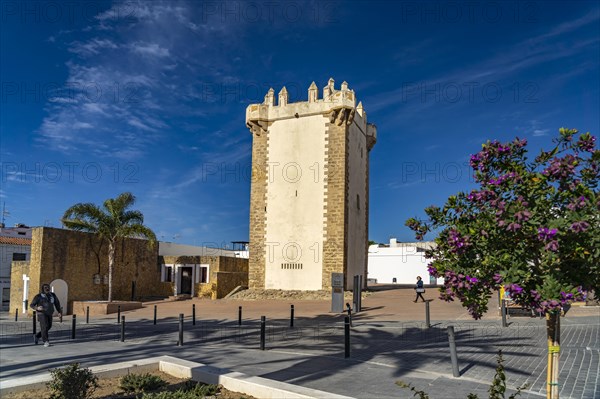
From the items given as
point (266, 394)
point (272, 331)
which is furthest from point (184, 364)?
point (272, 331)

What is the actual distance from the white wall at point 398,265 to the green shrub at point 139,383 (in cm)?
5164

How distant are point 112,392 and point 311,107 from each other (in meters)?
25.9

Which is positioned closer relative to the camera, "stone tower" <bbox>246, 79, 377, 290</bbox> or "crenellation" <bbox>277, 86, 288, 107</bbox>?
"stone tower" <bbox>246, 79, 377, 290</bbox>

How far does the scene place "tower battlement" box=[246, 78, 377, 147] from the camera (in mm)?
29875

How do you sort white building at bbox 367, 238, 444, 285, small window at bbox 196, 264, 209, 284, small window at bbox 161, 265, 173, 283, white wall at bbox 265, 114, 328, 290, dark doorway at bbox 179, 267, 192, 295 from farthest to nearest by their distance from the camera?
1. white building at bbox 367, 238, 444, 285
2. dark doorway at bbox 179, 267, 192, 295
3. small window at bbox 161, 265, 173, 283
4. small window at bbox 196, 264, 209, 284
5. white wall at bbox 265, 114, 328, 290

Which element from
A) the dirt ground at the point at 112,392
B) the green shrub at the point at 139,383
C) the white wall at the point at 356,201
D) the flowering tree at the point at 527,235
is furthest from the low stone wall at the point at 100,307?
the flowering tree at the point at 527,235

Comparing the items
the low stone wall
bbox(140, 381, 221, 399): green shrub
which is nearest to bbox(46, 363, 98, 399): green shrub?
bbox(140, 381, 221, 399): green shrub

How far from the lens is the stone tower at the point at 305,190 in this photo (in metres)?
29.7

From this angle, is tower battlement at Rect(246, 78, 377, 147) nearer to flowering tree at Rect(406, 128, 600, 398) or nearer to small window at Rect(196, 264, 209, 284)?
small window at Rect(196, 264, 209, 284)

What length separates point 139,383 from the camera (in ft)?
21.7

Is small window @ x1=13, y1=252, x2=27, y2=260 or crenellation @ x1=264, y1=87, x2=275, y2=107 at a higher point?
crenellation @ x1=264, y1=87, x2=275, y2=107

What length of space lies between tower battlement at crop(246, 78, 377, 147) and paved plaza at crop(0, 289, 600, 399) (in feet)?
45.3

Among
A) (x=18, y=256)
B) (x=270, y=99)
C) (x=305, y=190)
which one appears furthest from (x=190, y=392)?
(x=18, y=256)

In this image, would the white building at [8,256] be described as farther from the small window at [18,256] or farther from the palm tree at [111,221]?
the palm tree at [111,221]
